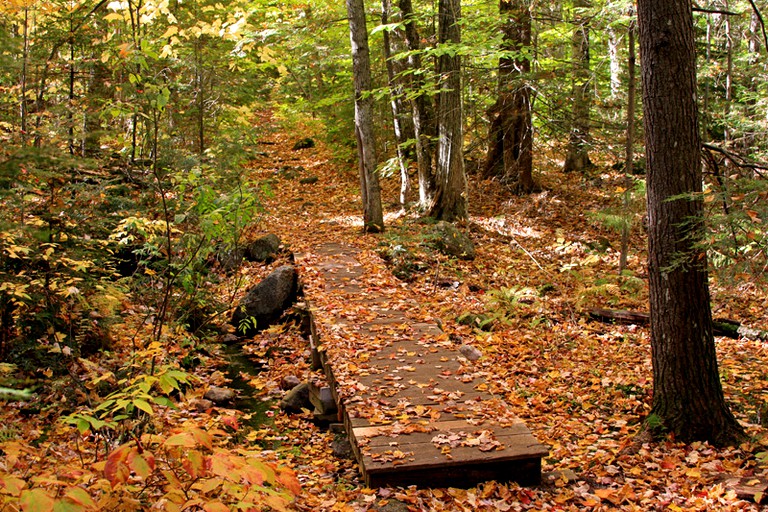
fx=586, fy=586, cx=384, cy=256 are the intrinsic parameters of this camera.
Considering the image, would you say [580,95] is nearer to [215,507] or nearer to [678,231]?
[678,231]

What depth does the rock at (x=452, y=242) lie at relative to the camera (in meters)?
12.0

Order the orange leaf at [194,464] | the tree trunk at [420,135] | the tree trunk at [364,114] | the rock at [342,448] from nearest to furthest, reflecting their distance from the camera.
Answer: the orange leaf at [194,464]
the rock at [342,448]
the tree trunk at [364,114]
the tree trunk at [420,135]

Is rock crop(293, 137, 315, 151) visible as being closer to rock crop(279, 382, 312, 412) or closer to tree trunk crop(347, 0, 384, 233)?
tree trunk crop(347, 0, 384, 233)

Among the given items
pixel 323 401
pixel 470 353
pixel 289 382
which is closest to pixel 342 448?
pixel 323 401

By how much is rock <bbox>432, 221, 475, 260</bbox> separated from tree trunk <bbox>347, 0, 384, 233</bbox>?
4.79 feet

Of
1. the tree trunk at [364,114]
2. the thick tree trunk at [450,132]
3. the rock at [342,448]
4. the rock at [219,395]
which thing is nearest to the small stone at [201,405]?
the rock at [219,395]

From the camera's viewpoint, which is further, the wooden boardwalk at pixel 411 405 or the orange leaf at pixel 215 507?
the wooden boardwalk at pixel 411 405

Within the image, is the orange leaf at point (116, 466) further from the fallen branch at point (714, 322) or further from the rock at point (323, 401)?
the fallen branch at point (714, 322)

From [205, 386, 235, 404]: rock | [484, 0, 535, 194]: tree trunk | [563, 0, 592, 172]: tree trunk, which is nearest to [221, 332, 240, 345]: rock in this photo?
[205, 386, 235, 404]: rock

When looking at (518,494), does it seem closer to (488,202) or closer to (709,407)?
(709,407)

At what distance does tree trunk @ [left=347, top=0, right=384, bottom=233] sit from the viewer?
468 inches

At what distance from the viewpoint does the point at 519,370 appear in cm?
765

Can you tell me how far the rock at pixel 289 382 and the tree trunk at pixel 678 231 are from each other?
4.57 metres

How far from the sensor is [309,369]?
837 centimetres
